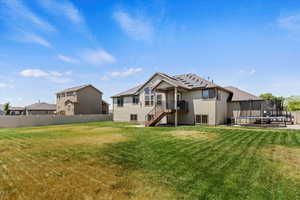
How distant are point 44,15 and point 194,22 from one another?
1255cm

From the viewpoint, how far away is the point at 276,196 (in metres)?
3.08

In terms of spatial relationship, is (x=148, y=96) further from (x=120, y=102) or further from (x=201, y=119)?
(x=201, y=119)

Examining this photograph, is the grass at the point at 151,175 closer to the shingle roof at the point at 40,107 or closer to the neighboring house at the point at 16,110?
the shingle roof at the point at 40,107

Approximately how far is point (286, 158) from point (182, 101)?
12.7m

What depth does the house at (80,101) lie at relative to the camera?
98.9 feet

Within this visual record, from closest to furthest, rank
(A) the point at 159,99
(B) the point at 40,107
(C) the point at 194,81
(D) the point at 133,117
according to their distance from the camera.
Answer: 1. (C) the point at 194,81
2. (A) the point at 159,99
3. (D) the point at 133,117
4. (B) the point at 40,107

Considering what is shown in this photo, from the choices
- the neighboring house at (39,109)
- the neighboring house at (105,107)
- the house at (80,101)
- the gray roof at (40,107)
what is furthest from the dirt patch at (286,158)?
the gray roof at (40,107)

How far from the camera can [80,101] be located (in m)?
30.6

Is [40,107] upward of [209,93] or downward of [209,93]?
downward

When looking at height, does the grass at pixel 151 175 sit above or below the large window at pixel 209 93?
below

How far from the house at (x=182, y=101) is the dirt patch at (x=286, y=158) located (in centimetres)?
954

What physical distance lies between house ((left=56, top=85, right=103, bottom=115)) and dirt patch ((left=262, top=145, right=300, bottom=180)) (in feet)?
103

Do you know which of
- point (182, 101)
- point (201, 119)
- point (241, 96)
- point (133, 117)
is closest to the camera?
point (201, 119)

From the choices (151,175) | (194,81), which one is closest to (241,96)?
(194,81)
